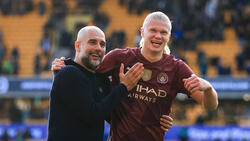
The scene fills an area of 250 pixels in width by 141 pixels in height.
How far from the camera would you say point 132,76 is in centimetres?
472

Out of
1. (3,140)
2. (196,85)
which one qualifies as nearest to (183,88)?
(196,85)

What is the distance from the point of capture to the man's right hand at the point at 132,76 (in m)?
4.71

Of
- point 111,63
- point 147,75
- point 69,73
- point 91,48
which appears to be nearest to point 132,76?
point 147,75

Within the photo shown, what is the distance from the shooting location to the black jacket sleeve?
4.47 metres

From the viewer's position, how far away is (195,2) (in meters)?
22.6

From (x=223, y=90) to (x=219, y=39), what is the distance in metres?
3.07

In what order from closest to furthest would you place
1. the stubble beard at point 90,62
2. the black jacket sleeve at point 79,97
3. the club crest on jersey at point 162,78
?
the black jacket sleeve at point 79,97, the stubble beard at point 90,62, the club crest on jersey at point 162,78

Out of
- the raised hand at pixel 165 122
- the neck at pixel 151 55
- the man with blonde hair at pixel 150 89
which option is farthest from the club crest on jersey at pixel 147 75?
the raised hand at pixel 165 122

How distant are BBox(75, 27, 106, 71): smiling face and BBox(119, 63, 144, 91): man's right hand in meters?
0.28

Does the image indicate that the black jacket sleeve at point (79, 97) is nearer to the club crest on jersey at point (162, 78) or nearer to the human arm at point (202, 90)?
the club crest on jersey at point (162, 78)

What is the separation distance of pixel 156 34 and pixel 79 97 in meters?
0.97

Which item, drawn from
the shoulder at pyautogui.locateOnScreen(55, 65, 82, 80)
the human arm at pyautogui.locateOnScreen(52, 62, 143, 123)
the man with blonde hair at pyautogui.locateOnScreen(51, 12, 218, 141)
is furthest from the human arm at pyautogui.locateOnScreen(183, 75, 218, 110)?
the shoulder at pyautogui.locateOnScreen(55, 65, 82, 80)

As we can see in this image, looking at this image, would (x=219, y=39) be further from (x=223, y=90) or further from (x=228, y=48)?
(x=223, y=90)

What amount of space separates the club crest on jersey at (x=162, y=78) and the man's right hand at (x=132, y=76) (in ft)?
0.79
